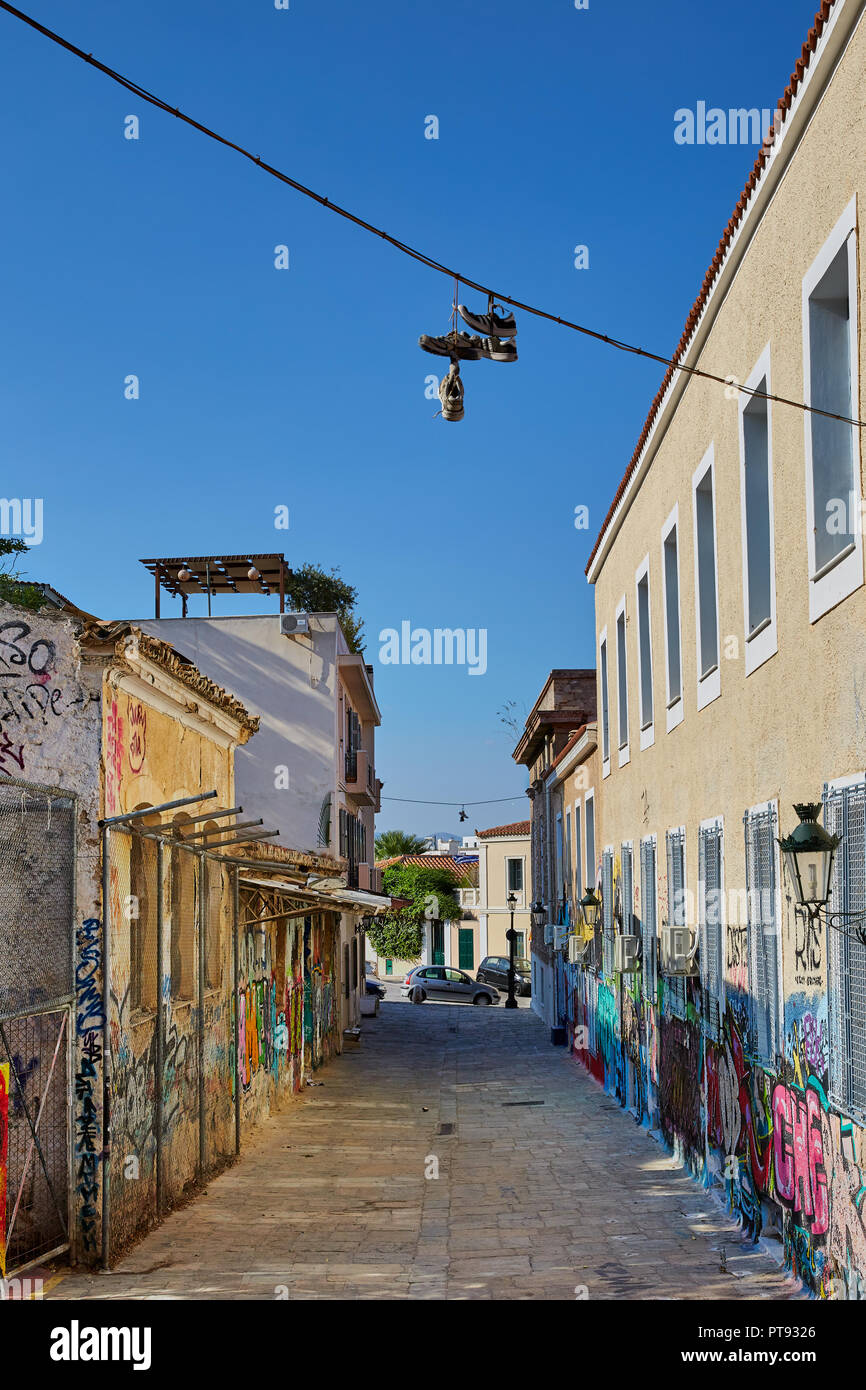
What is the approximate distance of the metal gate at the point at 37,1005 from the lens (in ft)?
27.1

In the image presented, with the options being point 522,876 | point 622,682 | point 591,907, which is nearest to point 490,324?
point 622,682

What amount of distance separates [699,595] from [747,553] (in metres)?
2.19

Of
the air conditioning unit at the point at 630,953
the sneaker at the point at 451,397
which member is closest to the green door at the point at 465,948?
the air conditioning unit at the point at 630,953

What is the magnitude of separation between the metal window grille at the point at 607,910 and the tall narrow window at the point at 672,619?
17.8 ft

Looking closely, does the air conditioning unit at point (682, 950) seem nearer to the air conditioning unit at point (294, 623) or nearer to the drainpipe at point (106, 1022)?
the drainpipe at point (106, 1022)

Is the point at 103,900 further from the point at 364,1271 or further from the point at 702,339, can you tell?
the point at 702,339

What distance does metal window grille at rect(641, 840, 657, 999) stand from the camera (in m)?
15.0

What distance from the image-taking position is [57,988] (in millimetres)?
8812

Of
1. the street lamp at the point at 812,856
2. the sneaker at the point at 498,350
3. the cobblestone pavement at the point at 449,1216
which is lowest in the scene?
the cobblestone pavement at the point at 449,1216

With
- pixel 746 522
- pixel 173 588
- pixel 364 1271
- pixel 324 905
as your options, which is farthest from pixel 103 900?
pixel 173 588

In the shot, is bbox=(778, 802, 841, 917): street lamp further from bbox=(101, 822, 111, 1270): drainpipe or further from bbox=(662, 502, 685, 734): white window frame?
bbox=(662, 502, 685, 734): white window frame

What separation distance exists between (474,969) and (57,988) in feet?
174

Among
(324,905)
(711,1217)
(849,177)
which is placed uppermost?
(849,177)

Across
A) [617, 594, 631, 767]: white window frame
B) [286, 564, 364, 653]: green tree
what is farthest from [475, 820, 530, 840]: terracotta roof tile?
[617, 594, 631, 767]: white window frame
